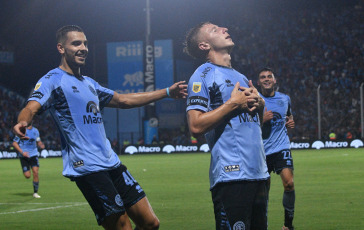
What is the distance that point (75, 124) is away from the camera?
6.43 m

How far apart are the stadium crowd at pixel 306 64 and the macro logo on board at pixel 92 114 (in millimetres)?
33385

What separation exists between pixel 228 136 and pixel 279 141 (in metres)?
5.81

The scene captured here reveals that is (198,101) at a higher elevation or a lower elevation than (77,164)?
higher

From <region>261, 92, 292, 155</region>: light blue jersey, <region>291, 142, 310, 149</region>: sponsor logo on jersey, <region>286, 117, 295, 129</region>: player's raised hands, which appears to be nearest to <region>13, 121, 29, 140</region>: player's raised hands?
<region>261, 92, 292, 155</region>: light blue jersey

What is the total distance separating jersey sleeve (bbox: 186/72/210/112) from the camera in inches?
198

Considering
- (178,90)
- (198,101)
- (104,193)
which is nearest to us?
(198,101)

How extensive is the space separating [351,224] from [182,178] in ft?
35.6

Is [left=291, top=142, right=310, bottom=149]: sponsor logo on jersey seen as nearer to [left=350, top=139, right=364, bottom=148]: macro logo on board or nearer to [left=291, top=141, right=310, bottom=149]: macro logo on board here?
[left=291, top=141, right=310, bottom=149]: macro logo on board

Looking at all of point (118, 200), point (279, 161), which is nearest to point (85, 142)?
point (118, 200)

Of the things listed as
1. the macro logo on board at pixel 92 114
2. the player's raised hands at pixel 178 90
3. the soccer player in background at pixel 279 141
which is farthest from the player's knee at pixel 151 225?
the soccer player in background at pixel 279 141

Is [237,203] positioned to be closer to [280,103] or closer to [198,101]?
[198,101]

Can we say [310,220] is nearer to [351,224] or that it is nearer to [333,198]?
[351,224]

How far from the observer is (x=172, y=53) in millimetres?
46000

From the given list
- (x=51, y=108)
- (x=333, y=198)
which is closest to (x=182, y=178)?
(x=333, y=198)
